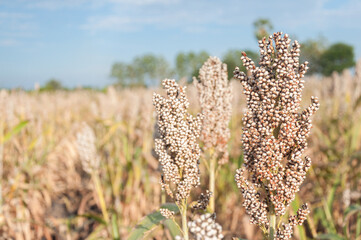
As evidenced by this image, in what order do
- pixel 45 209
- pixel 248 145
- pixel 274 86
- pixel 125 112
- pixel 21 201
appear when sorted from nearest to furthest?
pixel 274 86
pixel 248 145
pixel 21 201
pixel 45 209
pixel 125 112

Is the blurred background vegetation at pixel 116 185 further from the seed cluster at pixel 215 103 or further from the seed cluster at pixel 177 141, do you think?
the seed cluster at pixel 177 141

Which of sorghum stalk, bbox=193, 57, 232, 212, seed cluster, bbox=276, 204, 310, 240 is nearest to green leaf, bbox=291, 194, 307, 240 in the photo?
seed cluster, bbox=276, 204, 310, 240

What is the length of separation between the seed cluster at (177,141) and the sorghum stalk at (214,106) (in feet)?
3.32

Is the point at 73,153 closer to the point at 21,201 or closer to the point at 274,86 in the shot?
the point at 21,201

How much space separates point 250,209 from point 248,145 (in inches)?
14.8

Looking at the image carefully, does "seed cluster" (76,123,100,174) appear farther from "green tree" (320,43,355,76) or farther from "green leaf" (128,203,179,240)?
"green tree" (320,43,355,76)

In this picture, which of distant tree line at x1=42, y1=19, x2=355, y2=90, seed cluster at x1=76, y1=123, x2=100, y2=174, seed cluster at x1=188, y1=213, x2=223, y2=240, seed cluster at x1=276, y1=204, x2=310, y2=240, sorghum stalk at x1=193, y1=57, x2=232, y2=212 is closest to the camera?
seed cluster at x1=188, y1=213, x2=223, y2=240

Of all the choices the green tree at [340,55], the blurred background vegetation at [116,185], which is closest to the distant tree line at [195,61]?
the green tree at [340,55]

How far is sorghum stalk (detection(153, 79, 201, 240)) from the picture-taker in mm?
1962

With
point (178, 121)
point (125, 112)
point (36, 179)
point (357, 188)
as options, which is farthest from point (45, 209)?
point (357, 188)

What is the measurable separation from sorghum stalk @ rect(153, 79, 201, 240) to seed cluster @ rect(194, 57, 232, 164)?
1.01 metres

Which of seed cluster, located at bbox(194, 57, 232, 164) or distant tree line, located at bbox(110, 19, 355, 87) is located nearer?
A: seed cluster, located at bbox(194, 57, 232, 164)

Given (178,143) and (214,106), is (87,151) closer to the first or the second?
(214,106)

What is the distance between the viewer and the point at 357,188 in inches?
247
